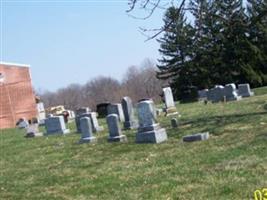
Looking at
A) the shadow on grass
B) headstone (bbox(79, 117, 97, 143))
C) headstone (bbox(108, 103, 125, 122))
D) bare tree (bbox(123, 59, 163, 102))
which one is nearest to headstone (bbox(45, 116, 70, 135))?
headstone (bbox(108, 103, 125, 122))

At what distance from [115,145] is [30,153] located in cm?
295

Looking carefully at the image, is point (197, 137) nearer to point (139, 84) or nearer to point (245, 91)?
point (245, 91)

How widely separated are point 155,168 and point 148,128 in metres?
4.65

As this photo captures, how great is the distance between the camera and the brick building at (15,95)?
161 feet

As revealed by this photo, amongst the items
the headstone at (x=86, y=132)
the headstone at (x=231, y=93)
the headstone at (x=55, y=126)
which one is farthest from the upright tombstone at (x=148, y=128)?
the headstone at (x=231, y=93)

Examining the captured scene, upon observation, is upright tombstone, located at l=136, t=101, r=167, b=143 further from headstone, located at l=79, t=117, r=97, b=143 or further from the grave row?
the grave row

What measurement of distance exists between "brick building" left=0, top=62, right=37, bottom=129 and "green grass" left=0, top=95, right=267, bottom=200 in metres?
34.2

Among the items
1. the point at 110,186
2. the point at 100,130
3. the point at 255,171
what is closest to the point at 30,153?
the point at 100,130

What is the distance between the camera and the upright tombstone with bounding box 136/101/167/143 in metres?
14.2

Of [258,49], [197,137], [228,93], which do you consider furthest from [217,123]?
[258,49]

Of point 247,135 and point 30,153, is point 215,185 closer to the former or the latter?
point 247,135

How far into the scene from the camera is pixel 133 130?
18.8m

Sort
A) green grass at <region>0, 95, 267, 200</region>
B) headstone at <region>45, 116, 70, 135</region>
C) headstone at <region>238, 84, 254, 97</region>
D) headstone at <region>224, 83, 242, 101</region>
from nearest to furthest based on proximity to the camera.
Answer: green grass at <region>0, 95, 267, 200</region> < headstone at <region>45, 116, 70, 135</region> < headstone at <region>224, 83, 242, 101</region> < headstone at <region>238, 84, 254, 97</region>

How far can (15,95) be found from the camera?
50.7m
